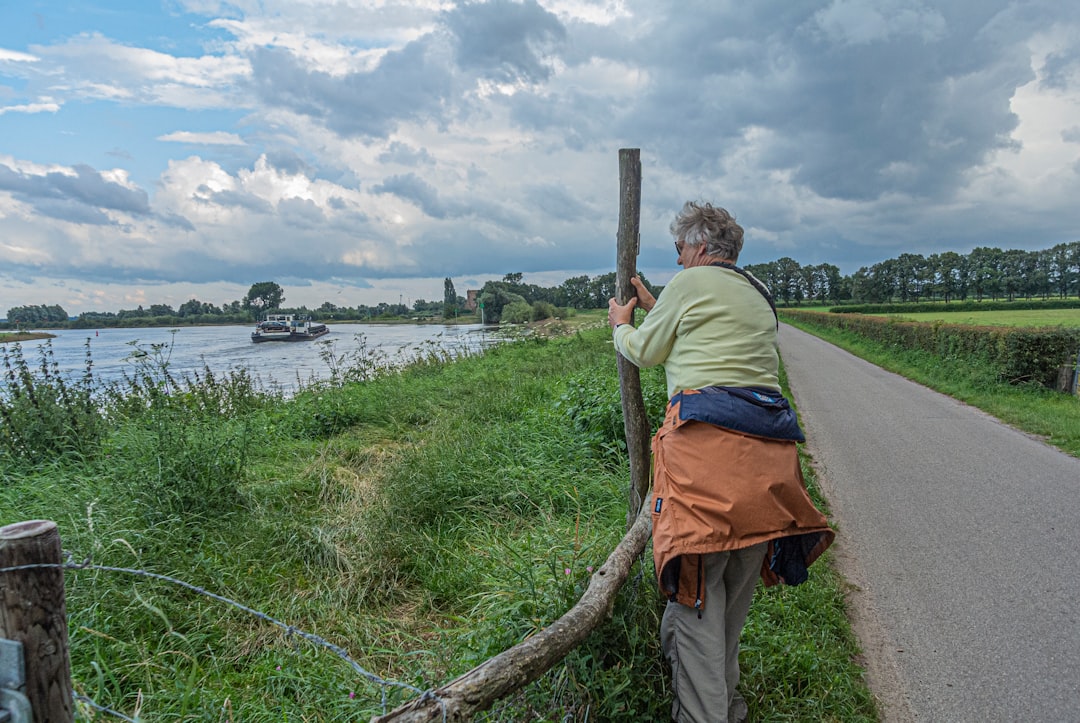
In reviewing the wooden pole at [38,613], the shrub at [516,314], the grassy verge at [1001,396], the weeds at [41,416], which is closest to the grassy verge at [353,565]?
the weeds at [41,416]

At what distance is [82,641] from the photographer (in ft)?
9.64

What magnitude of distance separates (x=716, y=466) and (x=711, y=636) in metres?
0.75

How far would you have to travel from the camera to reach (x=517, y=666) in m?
1.91

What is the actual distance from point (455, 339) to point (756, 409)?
18792mm

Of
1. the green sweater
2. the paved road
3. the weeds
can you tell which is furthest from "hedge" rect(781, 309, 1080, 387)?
the weeds

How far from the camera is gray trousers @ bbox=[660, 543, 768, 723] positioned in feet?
7.72

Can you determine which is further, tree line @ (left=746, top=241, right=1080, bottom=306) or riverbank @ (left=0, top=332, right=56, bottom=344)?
tree line @ (left=746, top=241, right=1080, bottom=306)

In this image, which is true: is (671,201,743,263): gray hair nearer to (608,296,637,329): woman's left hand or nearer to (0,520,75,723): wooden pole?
(608,296,637,329): woman's left hand

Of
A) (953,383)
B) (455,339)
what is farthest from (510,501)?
(455,339)

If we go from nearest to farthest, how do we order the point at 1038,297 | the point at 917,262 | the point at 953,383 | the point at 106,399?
the point at 106,399 < the point at 953,383 < the point at 1038,297 < the point at 917,262

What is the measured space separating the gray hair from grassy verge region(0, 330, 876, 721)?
1.58 meters

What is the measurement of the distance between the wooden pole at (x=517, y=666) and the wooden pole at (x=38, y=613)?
2.32 ft

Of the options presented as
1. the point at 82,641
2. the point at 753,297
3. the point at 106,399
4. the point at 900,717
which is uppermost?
the point at 753,297

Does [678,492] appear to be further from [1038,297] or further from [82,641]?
[1038,297]
